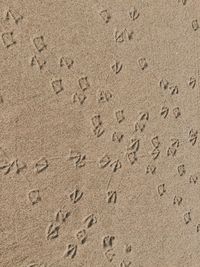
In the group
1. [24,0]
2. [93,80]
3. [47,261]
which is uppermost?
[24,0]

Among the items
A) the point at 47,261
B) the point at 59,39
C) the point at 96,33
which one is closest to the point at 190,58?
the point at 96,33

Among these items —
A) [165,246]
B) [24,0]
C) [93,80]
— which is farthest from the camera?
[165,246]

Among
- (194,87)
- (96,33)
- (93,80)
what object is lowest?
(194,87)

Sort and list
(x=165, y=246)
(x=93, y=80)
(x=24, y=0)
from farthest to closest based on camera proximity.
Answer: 1. (x=165, y=246)
2. (x=93, y=80)
3. (x=24, y=0)

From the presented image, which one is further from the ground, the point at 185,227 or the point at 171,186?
the point at 171,186

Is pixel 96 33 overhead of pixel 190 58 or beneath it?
overhead

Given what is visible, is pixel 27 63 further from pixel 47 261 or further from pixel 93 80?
pixel 47 261

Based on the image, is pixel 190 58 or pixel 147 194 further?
pixel 190 58

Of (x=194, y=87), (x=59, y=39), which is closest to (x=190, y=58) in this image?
(x=194, y=87)

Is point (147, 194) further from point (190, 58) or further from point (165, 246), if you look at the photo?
point (190, 58)
